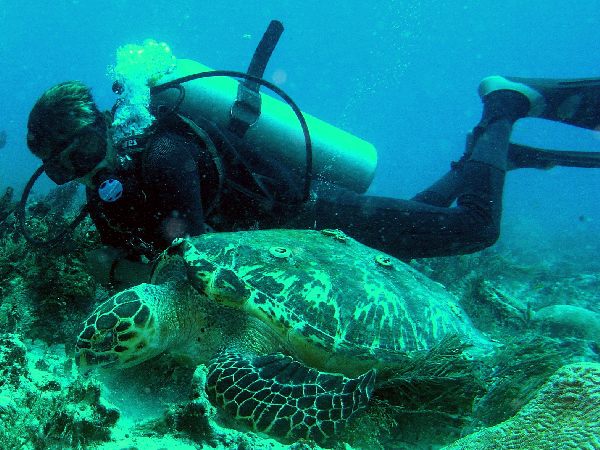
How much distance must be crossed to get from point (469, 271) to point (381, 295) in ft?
19.5

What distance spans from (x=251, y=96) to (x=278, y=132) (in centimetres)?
66

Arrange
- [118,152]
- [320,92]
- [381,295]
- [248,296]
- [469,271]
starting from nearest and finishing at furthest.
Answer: [248,296], [381,295], [118,152], [469,271], [320,92]

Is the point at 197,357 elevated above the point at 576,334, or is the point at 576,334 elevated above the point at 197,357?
the point at 576,334

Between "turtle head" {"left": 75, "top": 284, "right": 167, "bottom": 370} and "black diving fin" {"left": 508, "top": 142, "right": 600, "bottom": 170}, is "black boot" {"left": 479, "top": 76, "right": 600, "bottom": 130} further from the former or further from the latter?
"turtle head" {"left": 75, "top": 284, "right": 167, "bottom": 370}

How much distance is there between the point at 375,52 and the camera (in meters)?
124

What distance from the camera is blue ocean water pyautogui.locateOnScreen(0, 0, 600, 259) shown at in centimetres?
9494

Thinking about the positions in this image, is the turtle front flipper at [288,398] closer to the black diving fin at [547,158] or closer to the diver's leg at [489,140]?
the diver's leg at [489,140]

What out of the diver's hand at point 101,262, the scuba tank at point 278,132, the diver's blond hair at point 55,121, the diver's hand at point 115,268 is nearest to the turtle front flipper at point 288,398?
the diver's hand at point 115,268

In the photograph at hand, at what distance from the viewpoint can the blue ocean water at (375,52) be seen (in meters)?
94.9

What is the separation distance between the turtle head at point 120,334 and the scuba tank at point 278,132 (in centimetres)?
241

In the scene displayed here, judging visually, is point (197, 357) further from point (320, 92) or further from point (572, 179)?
point (320, 92)

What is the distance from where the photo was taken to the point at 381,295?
9.48 ft

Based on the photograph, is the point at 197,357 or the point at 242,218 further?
the point at 242,218

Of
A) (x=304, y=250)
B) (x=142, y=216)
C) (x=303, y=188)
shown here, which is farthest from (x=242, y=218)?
(x=304, y=250)
